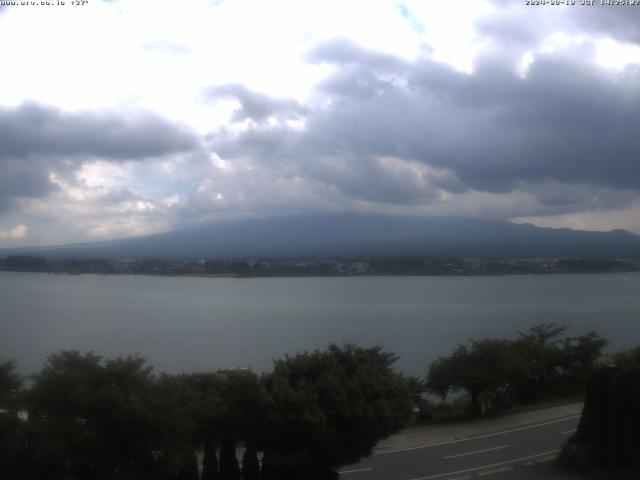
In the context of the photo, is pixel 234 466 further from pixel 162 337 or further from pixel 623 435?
pixel 162 337

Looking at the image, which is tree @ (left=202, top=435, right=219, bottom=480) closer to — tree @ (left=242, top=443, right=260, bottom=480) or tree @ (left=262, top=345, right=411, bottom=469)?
tree @ (left=242, top=443, right=260, bottom=480)

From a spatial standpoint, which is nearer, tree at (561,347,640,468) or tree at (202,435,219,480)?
tree at (202,435,219,480)

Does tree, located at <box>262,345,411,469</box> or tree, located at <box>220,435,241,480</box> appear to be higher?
tree, located at <box>262,345,411,469</box>

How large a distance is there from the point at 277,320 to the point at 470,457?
40.2 m

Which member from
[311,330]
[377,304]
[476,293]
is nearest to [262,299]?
[377,304]

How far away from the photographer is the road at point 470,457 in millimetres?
13383

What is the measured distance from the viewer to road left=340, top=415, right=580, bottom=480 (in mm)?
13383

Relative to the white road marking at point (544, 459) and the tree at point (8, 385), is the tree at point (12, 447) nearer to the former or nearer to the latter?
the tree at point (8, 385)

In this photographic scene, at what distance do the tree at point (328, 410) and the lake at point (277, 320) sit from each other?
11174 mm

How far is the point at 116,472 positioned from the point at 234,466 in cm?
200

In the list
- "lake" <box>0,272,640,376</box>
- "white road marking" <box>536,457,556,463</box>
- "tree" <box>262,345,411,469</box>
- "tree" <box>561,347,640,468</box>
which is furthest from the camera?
"lake" <box>0,272,640,376</box>

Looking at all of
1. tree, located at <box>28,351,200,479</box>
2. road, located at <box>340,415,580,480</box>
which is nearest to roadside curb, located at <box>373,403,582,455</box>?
road, located at <box>340,415,580,480</box>

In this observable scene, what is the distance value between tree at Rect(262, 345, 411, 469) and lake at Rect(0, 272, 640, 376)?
1117cm

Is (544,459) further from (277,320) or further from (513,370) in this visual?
(277,320)
